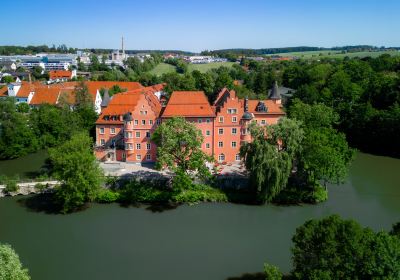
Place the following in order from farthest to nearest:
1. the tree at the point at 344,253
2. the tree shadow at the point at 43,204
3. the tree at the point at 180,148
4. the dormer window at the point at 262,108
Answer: the dormer window at the point at 262,108 < the tree at the point at 180,148 < the tree shadow at the point at 43,204 < the tree at the point at 344,253

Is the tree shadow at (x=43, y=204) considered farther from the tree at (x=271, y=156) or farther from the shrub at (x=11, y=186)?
the tree at (x=271, y=156)

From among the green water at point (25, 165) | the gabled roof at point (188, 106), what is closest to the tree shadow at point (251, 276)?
the gabled roof at point (188, 106)

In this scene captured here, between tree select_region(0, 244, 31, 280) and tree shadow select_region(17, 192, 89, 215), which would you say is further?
tree shadow select_region(17, 192, 89, 215)

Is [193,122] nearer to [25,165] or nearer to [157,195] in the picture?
[157,195]

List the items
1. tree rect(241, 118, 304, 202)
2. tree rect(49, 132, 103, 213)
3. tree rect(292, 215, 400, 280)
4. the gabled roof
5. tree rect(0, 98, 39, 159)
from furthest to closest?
tree rect(0, 98, 39, 159)
the gabled roof
tree rect(241, 118, 304, 202)
tree rect(49, 132, 103, 213)
tree rect(292, 215, 400, 280)

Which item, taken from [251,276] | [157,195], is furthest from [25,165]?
[251,276]

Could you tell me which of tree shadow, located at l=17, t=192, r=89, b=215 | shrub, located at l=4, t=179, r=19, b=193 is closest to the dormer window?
tree shadow, located at l=17, t=192, r=89, b=215

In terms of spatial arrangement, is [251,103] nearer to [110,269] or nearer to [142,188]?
[142,188]

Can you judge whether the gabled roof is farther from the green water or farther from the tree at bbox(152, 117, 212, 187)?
the green water
